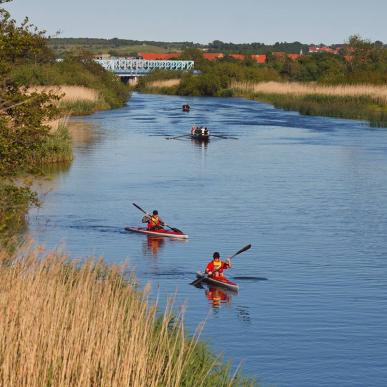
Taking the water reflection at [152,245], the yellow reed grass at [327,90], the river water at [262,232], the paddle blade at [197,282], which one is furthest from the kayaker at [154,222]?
the yellow reed grass at [327,90]

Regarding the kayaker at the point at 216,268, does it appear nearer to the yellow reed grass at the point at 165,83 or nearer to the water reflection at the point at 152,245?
the water reflection at the point at 152,245

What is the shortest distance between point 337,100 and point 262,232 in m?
62.6

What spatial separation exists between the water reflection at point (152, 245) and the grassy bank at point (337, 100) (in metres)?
46.6

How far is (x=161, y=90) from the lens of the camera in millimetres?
154250

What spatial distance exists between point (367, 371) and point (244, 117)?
70204mm

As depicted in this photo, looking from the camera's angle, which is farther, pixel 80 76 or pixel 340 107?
pixel 80 76

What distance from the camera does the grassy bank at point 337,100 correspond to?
86500 millimetres

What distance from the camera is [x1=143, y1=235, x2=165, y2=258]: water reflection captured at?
31766mm

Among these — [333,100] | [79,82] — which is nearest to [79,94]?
[79,82]

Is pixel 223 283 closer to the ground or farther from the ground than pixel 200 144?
farther from the ground

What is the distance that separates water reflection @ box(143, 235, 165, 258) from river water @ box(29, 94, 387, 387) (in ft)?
0.57

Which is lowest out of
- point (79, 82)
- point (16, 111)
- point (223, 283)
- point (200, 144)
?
point (200, 144)

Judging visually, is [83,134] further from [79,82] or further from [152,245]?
[152,245]

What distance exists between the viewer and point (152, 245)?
33.1 m
